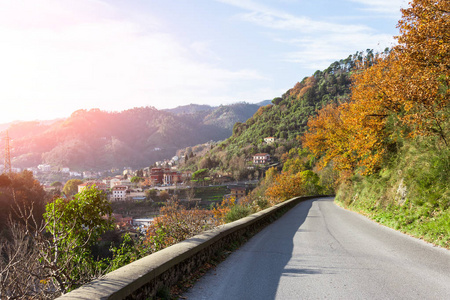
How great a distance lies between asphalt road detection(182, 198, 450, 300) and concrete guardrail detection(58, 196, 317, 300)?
33 centimetres

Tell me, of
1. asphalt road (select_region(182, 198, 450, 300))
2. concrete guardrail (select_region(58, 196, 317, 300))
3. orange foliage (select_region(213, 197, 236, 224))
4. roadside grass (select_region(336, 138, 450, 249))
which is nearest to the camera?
concrete guardrail (select_region(58, 196, 317, 300))

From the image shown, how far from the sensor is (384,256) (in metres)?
7.23

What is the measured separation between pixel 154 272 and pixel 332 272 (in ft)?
10.7

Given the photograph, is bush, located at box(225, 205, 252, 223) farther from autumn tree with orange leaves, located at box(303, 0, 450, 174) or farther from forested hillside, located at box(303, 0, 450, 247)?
autumn tree with orange leaves, located at box(303, 0, 450, 174)

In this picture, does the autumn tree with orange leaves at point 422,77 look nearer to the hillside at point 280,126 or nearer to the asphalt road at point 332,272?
the asphalt road at point 332,272

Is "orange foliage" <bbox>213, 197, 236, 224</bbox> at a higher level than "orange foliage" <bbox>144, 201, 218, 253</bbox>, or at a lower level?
lower

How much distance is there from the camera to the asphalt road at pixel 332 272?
15.8ft

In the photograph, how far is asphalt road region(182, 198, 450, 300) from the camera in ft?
15.8

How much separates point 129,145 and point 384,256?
641 feet

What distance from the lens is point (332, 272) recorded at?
19.6ft

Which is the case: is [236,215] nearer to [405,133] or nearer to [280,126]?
[405,133]

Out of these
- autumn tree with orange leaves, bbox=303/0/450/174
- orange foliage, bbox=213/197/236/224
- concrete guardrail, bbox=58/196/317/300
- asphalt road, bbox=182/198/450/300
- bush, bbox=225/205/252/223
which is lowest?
orange foliage, bbox=213/197/236/224

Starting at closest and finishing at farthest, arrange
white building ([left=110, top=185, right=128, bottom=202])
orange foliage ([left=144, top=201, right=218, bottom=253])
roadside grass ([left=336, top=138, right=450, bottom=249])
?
orange foliage ([left=144, top=201, right=218, bottom=253]) < roadside grass ([left=336, top=138, right=450, bottom=249]) < white building ([left=110, top=185, right=128, bottom=202])

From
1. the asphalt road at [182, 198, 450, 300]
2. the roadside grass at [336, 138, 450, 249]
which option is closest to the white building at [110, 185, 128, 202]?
the roadside grass at [336, 138, 450, 249]
